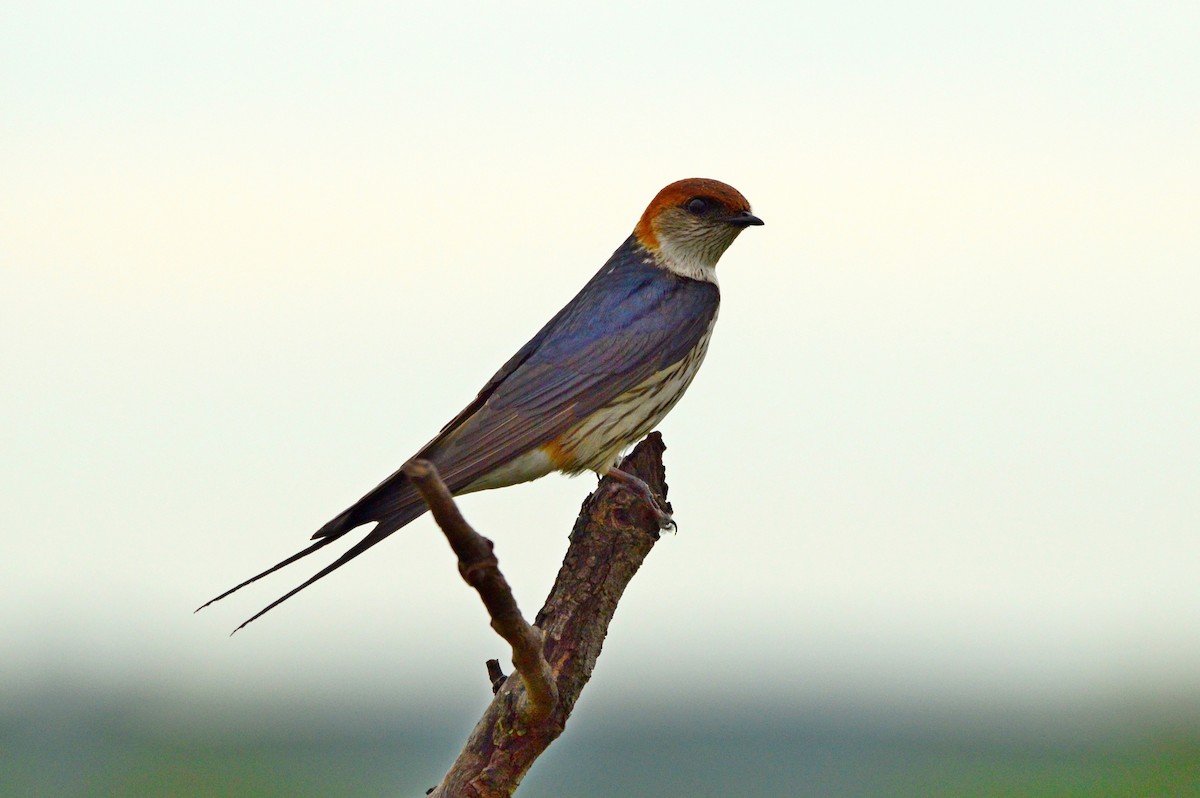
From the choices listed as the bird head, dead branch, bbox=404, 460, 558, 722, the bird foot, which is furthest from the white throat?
dead branch, bbox=404, 460, 558, 722

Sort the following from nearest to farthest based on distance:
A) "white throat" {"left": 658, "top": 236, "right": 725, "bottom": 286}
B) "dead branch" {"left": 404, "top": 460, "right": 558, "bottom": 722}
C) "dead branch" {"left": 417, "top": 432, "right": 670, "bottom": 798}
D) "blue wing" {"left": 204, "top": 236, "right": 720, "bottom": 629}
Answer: "dead branch" {"left": 404, "top": 460, "right": 558, "bottom": 722} < "dead branch" {"left": 417, "top": 432, "right": 670, "bottom": 798} < "blue wing" {"left": 204, "top": 236, "right": 720, "bottom": 629} < "white throat" {"left": 658, "top": 236, "right": 725, "bottom": 286}

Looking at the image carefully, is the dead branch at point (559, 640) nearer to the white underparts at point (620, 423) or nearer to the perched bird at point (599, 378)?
the perched bird at point (599, 378)

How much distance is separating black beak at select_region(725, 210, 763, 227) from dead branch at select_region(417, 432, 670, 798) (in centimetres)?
273

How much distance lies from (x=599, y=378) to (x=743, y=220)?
1865 millimetres

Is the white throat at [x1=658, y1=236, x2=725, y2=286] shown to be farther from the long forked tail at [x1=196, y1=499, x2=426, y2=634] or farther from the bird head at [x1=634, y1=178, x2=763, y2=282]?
the long forked tail at [x1=196, y1=499, x2=426, y2=634]

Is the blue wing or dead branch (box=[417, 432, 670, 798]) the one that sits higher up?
the blue wing

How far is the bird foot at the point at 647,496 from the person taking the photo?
303 inches

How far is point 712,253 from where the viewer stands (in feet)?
33.6

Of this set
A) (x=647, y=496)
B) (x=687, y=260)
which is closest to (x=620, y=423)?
(x=647, y=496)

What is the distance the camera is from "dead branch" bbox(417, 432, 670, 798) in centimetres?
666

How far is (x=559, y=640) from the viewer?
715 centimetres

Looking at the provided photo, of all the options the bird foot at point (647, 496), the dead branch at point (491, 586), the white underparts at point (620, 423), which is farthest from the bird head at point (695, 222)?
the dead branch at point (491, 586)

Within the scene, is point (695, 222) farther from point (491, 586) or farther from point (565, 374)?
point (491, 586)

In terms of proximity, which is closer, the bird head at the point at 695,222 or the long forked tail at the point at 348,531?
the long forked tail at the point at 348,531
